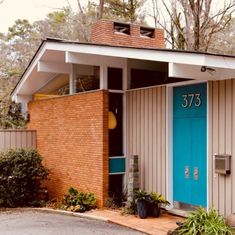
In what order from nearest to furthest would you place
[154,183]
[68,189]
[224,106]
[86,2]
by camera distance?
[224,106], [154,183], [68,189], [86,2]

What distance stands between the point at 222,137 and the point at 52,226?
3836 millimetres

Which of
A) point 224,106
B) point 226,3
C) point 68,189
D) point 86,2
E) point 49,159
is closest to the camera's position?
point 224,106

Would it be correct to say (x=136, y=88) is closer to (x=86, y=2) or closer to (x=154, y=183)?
(x=154, y=183)

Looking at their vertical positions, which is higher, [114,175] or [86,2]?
[86,2]

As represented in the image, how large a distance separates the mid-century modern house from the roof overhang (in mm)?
21

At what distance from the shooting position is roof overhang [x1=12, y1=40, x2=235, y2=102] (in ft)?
24.9

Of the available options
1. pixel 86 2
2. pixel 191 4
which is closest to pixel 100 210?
pixel 191 4

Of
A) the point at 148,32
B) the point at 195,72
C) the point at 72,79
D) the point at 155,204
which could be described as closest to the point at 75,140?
the point at 72,79

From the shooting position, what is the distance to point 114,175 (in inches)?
432

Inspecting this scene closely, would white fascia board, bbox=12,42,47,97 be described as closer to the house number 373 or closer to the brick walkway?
the house number 373

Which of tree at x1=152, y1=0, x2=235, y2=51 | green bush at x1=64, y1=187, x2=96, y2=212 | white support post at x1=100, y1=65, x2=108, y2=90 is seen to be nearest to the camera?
green bush at x1=64, y1=187, x2=96, y2=212

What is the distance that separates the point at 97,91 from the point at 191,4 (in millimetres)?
9198

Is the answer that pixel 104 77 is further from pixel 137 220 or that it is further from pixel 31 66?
pixel 137 220

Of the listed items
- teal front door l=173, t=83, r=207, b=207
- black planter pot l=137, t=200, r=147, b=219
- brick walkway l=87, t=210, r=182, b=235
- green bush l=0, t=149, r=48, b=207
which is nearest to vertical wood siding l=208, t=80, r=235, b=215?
teal front door l=173, t=83, r=207, b=207
